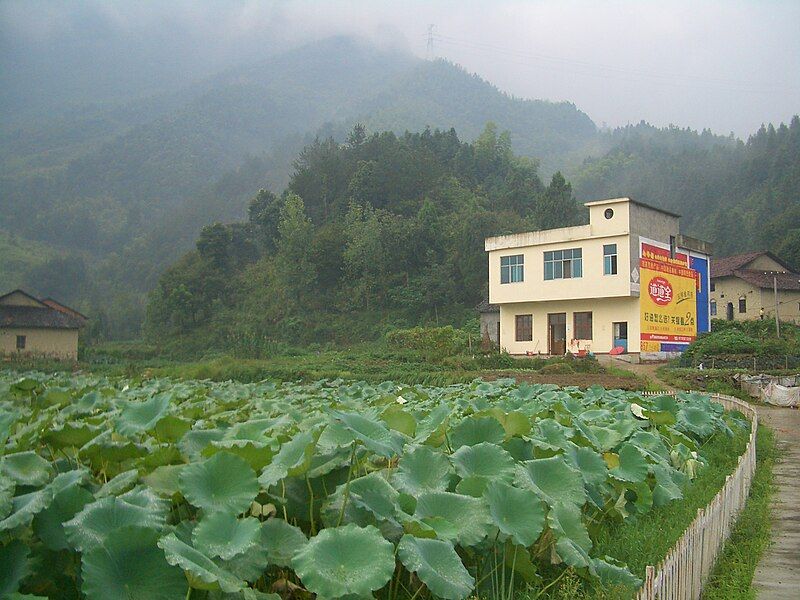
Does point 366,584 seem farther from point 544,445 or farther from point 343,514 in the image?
point 544,445

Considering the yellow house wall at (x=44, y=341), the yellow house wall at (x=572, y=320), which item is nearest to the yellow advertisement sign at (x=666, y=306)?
the yellow house wall at (x=572, y=320)

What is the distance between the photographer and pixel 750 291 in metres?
40.3

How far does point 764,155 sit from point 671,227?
47.0 metres

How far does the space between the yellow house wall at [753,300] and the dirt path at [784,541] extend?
3218 cm

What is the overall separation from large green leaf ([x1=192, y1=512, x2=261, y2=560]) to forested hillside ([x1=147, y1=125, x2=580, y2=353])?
3497 cm

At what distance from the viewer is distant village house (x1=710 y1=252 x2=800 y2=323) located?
3988 cm

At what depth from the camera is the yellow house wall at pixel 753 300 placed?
1569 inches

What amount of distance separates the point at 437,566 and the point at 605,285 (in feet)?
87.2

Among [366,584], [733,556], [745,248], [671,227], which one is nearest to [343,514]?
[366,584]

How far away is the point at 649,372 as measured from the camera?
23.6 metres

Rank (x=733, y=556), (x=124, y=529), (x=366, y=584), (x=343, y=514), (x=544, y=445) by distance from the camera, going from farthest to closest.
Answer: (x=733, y=556), (x=544, y=445), (x=343, y=514), (x=366, y=584), (x=124, y=529)

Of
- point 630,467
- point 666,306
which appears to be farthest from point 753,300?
point 630,467

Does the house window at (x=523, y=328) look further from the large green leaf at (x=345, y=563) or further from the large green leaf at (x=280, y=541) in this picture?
the large green leaf at (x=345, y=563)

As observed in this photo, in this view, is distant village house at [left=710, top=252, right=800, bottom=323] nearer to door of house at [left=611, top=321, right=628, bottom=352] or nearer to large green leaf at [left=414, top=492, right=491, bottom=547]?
door of house at [left=611, top=321, right=628, bottom=352]
